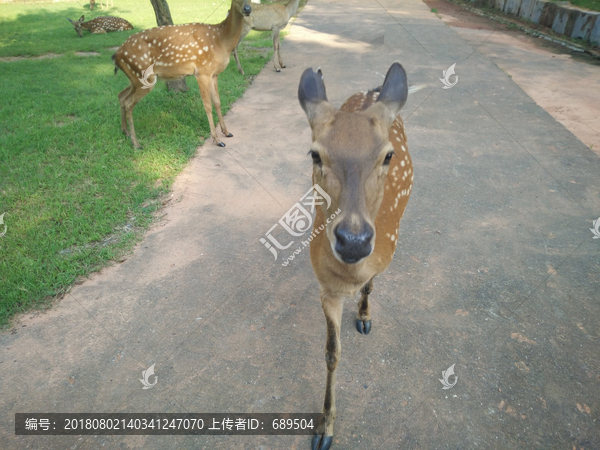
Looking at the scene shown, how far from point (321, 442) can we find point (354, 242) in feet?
4.85

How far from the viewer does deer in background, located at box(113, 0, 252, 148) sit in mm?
5789

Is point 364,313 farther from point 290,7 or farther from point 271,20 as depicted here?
point 290,7

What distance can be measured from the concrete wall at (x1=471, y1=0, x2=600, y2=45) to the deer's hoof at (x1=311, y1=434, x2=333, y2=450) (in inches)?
505

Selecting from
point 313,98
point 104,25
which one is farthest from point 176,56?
point 104,25

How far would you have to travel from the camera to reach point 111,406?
261cm

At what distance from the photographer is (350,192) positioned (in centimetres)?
197

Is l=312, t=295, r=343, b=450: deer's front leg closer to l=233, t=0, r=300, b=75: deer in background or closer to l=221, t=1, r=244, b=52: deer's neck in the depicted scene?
l=221, t=1, r=244, b=52: deer's neck

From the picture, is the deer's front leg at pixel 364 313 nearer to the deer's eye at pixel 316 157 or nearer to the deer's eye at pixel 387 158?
the deer's eye at pixel 387 158

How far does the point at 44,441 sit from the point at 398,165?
3.28 metres

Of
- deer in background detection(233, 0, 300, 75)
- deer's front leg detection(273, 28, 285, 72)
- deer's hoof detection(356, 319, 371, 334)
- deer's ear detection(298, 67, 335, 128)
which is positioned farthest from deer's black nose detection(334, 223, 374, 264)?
deer's front leg detection(273, 28, 285, 72)

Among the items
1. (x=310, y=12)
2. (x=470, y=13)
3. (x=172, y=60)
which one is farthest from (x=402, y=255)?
(x=470, y=13)

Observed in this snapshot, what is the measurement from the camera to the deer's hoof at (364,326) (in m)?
3.15

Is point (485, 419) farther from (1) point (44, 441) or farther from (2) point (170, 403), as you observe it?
(1) point (44, 441)

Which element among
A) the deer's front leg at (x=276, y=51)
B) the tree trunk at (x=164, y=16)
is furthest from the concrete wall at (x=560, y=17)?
the tree trunk at (x=164, y=16)
